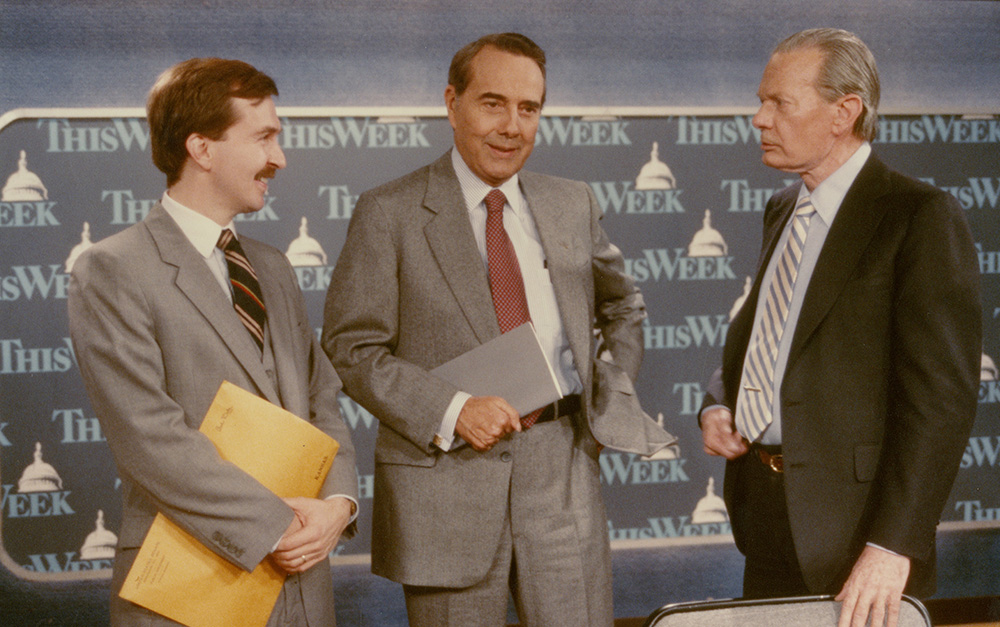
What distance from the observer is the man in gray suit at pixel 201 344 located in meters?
1.58

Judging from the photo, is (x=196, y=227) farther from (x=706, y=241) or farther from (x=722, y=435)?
(x=706, y=241)

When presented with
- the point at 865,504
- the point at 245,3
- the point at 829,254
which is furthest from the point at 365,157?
the point at 865,504

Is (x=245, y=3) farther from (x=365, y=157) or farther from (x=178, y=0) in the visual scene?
(x=365, y=157)

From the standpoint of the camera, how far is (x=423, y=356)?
Answer: 6.50 ft

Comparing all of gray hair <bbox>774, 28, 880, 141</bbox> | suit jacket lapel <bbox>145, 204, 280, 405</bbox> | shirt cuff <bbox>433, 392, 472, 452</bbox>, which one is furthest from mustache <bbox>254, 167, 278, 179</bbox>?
gray hair <bbox>774, 28, 880, 141</bbox>

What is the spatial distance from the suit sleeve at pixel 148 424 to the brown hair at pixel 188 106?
273mm

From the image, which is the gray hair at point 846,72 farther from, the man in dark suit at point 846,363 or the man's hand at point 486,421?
the man's hand at point 486,421

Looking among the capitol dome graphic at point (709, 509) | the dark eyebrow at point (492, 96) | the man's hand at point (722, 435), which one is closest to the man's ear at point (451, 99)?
the dark eyebrow at point (492, 96)

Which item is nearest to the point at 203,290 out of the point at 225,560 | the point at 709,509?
the point at 225,560

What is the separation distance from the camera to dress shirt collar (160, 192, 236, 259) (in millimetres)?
1731

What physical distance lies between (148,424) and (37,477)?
1.85m

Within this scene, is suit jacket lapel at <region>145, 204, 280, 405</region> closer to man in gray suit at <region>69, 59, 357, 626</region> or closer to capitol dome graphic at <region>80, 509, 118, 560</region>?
man in gray suit at <region>69, 59, 357, 626</region>

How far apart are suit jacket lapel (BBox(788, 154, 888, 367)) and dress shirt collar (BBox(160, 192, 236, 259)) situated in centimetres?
125

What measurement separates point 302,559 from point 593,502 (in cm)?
75
